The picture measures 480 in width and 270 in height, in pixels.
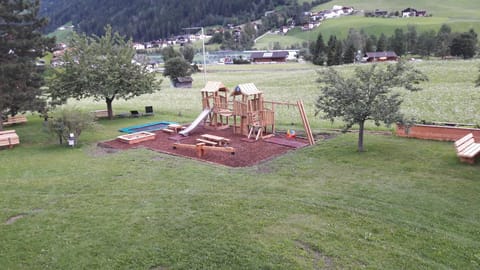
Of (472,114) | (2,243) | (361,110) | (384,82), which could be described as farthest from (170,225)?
(472,114)

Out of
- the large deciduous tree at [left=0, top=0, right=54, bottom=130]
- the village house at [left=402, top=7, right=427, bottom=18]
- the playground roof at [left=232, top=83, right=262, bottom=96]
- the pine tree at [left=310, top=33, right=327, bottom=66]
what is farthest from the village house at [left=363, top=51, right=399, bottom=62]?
the village house at [left=402, top=7, right=427, bottom=18]

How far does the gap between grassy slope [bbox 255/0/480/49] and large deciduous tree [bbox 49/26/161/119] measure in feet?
399

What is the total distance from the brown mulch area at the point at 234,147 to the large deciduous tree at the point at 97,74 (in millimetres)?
5682

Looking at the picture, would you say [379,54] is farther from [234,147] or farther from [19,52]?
[19,52]

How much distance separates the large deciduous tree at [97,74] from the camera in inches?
1060

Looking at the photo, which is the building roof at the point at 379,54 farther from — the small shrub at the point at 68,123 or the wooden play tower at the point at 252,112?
the small shrub at the point at 68,123

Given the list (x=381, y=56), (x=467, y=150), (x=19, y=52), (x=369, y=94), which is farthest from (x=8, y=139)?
(x=381, y=56)

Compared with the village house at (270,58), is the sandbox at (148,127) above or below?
below

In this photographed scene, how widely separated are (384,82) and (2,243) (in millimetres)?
14424

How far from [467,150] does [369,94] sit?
4208mm

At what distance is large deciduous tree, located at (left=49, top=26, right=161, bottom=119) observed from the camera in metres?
26.9

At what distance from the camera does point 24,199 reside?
1266 cm

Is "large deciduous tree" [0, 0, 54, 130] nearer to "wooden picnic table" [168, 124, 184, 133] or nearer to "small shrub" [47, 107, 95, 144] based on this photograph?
"small shrub" [47, 107, 95, 144]

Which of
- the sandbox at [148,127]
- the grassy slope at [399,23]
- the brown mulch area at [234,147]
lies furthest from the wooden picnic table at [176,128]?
the grassy slope at [399,23]
